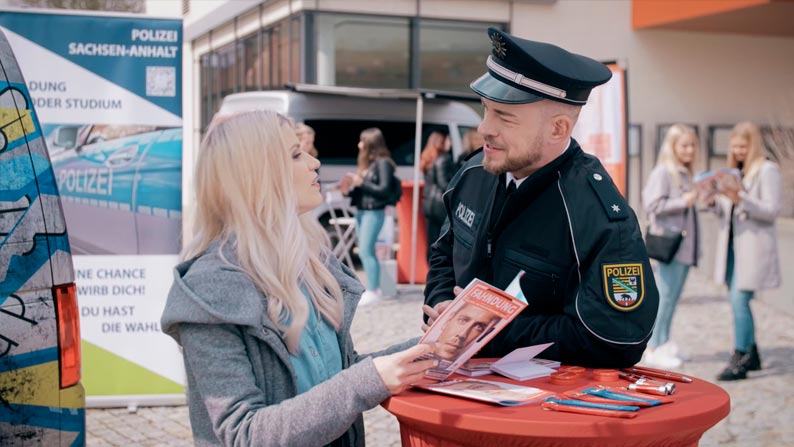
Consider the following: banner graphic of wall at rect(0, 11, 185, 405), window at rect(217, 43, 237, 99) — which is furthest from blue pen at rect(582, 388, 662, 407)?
window at rect(217, 43, 237, 99)

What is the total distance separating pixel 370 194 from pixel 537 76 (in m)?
7.54

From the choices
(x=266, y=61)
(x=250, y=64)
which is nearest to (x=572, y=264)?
(x=266, y=61)

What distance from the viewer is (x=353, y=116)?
12516 mm

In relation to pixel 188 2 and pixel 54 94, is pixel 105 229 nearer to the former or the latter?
pixel 54 94

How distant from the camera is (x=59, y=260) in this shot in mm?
2887

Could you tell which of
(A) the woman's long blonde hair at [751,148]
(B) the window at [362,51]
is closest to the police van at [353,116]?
(B) the window at [362,51]

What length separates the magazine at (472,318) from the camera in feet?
6.90

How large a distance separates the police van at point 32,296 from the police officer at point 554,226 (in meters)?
1.07

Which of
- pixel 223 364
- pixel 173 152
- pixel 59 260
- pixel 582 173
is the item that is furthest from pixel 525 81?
pixel 173 152

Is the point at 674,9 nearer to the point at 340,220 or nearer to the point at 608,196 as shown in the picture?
the point at 340,220

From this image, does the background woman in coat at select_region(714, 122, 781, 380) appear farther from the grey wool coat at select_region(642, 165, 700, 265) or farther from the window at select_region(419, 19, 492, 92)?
the window at select_region(419, 19, 492, 92)

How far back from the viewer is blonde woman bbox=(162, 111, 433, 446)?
212 centimetres

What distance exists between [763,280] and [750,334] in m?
0.41

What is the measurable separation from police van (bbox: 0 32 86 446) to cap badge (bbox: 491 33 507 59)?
138 centimetres
